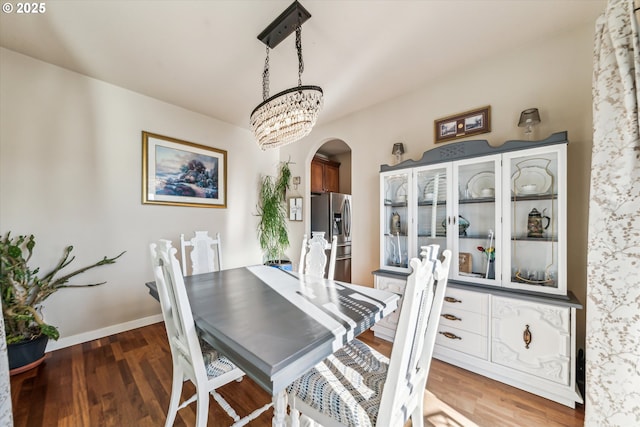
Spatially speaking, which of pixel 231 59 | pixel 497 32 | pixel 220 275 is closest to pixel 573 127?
pixel 497 32

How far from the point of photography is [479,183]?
2.11 m

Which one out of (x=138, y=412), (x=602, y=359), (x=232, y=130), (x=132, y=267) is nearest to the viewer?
(x=602, y=359)

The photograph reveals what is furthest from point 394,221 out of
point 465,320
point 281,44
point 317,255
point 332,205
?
point 281,44

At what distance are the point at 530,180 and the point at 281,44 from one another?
2282 mm

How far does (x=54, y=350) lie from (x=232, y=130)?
312 cm

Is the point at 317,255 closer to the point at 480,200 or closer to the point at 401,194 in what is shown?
the point at 401,194

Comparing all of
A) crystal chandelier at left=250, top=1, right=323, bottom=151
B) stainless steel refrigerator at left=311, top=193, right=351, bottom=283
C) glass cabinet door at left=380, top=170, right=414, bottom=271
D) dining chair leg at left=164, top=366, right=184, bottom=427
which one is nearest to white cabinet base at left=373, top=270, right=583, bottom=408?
glass cabinet door at left=380, top=170, right=414, bottom=271

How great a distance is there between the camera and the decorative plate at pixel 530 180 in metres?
1.81

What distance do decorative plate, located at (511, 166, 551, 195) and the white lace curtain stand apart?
1.56 ft

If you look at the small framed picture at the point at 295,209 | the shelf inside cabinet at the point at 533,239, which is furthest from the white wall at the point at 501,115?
the small framed picture at the point at 295,209

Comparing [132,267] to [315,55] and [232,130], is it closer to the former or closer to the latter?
[232,130]

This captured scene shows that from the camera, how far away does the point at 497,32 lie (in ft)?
6.09

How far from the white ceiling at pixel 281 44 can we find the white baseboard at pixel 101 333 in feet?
8.59

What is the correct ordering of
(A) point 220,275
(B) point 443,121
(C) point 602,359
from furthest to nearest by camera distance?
(B) point 443,121 < (A) point 220,275 < (C) point 602,359
